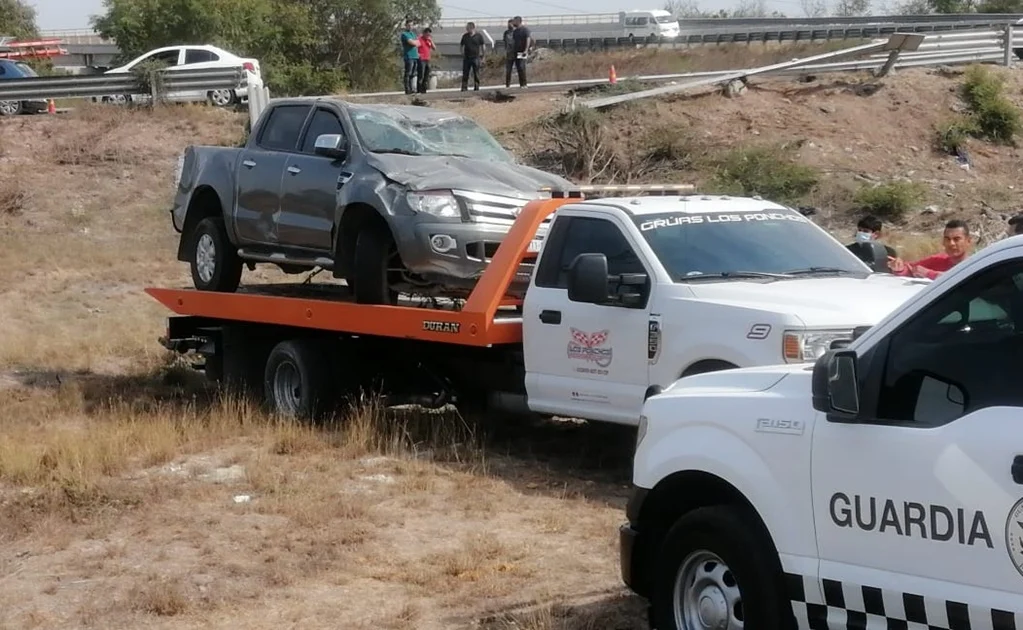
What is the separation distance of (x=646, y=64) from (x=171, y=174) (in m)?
20.5

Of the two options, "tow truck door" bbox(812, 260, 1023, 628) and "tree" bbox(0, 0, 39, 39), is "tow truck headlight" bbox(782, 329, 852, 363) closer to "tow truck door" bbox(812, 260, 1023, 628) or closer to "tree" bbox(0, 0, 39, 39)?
"tow truck door" bbox(812, 260, 1023, 628)

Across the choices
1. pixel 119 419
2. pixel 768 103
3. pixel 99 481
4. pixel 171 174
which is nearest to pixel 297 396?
pixel 119 419

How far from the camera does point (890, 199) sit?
920 inches

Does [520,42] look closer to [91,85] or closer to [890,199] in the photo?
[91,85]

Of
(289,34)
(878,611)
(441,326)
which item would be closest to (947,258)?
(441,326)

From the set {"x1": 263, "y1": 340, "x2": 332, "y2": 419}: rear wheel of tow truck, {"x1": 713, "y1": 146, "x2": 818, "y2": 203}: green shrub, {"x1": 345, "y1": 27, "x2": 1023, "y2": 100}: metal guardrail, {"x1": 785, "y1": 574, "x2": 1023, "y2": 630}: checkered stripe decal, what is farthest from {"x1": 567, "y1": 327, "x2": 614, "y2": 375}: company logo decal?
{"x1": 345, "y1": 27, "x2": 1023, "y2": 100}: metal guardrail

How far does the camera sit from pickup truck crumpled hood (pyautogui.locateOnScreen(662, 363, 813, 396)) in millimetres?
5430

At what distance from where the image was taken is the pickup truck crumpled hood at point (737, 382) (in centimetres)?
543

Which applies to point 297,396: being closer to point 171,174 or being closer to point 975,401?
point 975,401

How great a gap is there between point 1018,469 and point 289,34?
41599 mm

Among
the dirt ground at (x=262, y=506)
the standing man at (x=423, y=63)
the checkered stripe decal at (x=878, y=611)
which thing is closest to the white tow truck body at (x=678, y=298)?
the dirt ground at (x=262, y=506)

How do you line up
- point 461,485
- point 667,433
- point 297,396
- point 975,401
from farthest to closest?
point 297,396 < point 461,485 < point 667,433 < point 975,401

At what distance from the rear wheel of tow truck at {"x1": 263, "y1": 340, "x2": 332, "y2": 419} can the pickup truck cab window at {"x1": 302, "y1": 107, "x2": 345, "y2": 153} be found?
1709 millimetres

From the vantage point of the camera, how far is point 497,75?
1864 inches
